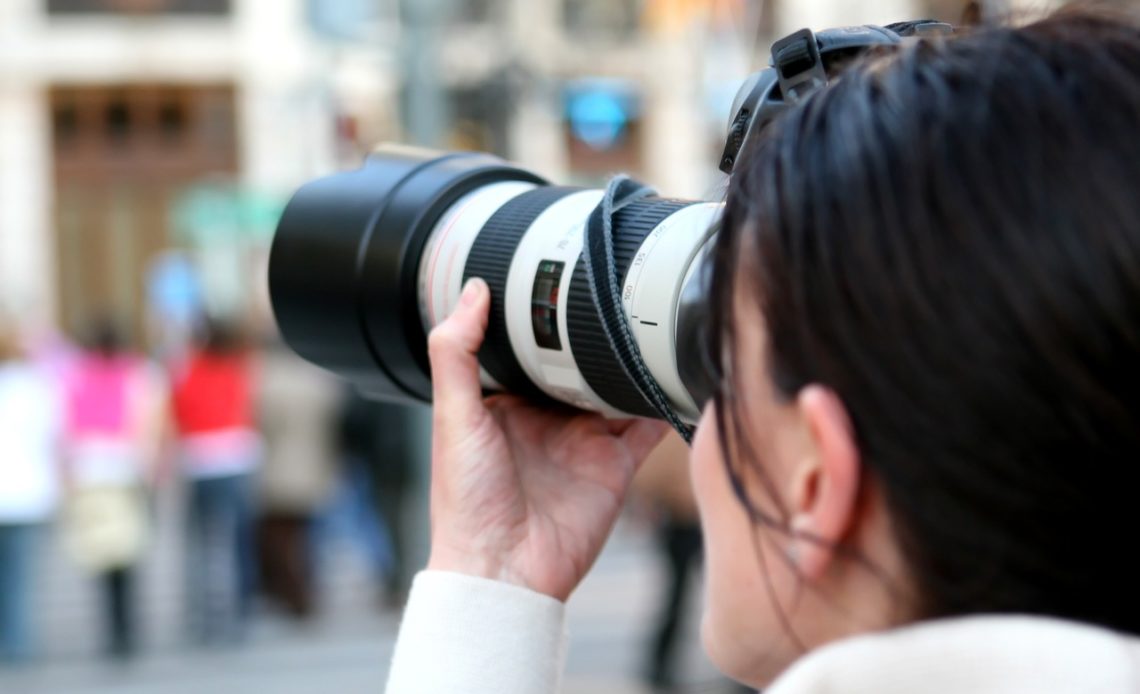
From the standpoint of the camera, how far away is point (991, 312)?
0.74 m

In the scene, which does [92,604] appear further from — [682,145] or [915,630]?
[682,145]

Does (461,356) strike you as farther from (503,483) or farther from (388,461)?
(388,461)

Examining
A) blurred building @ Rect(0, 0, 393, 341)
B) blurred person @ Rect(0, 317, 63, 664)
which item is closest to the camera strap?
blurred person @ Rect(0, 317, 63, 664)

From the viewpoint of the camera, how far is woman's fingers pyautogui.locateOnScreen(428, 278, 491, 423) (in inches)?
55.8

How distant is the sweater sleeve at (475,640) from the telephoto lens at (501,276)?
7.7 inches

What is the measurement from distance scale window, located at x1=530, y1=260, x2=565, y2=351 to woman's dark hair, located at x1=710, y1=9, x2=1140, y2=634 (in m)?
0.55

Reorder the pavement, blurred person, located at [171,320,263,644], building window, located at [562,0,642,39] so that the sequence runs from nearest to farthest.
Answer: the pavement, blurred person, located at [171,320,263,644], building window, located at [562,0,642,39]

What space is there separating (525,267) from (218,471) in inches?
206

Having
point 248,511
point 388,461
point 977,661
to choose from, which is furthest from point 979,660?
point 388,461

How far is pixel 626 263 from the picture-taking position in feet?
4.19

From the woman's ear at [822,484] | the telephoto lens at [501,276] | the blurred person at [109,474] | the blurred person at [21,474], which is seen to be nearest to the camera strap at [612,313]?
the telephoto lens at [501,276]

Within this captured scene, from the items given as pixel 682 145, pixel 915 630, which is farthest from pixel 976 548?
pixel 682 145

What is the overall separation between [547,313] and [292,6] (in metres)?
20.2

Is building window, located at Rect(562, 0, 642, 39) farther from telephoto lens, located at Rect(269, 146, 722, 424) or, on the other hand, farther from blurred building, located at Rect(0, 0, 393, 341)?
telephoto lens, located at Rect(269, 146, 722, 424)
